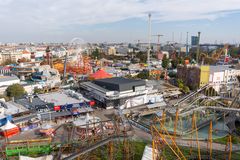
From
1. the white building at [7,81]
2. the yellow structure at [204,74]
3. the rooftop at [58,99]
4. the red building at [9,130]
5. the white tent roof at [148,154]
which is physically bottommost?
the red building at [9,130]

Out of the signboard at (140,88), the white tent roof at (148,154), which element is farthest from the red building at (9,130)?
the signboard at (140,88)

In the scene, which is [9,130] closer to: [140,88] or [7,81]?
[140,88]

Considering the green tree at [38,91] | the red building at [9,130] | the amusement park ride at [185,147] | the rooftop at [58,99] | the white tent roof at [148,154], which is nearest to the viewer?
the amusement park ride at [185,147]

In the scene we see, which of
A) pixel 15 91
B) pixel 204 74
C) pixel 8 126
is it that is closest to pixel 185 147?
pixel 8 126

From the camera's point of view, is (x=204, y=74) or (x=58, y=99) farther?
(x=204, y=74)

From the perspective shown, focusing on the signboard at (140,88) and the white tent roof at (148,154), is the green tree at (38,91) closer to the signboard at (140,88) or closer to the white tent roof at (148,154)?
the signboard at (140,88)

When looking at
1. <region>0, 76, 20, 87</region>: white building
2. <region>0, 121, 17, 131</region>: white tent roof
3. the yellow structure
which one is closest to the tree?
<region>0, 76, 20, 87</region>: white building

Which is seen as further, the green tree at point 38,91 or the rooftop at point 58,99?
the green tree at point 38,91

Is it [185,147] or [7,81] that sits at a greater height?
[7,81]

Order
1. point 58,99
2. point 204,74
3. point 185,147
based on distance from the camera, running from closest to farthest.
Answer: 1. point 185,147
2. point 58,99
3. point 204,74

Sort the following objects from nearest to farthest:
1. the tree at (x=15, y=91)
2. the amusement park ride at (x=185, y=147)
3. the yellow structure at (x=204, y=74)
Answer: the amusement park ride at (x=185, y=147), the tree at (x=15, y=91), the yellow structure at (x=204, y=74)

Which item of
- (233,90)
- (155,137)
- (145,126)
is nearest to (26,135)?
(145,126)

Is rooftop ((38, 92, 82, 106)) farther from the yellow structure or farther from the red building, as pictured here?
the yellow structure
